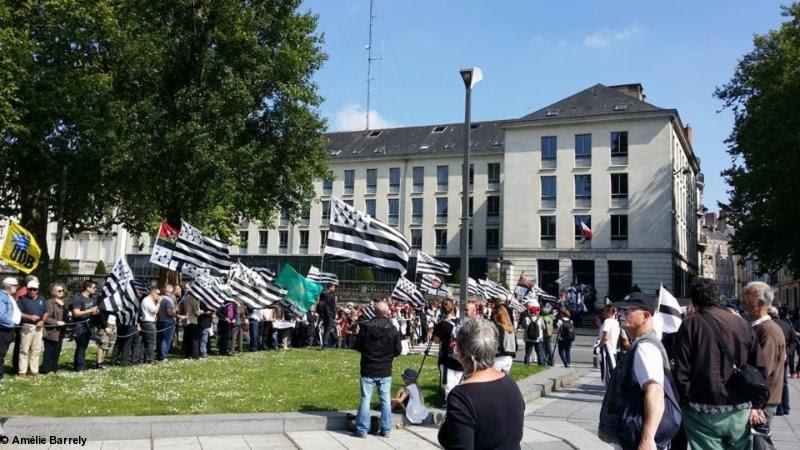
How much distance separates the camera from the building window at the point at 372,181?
222 ft

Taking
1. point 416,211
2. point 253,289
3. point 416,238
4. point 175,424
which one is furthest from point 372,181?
point 175,424

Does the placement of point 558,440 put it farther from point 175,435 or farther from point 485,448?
point 485,448

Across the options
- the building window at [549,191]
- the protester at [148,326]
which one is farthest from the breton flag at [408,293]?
the building window at [549,191]

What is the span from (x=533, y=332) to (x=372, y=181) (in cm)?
4996

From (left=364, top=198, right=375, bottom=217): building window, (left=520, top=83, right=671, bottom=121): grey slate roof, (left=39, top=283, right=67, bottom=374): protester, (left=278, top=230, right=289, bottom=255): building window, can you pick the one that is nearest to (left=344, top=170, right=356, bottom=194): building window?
(left=364, top=198, right=375, bottom=217): building window

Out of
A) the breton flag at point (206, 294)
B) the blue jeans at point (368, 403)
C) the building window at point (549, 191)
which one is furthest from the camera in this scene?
the building window at point (549, 191)

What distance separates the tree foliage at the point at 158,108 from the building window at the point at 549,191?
3106 cm

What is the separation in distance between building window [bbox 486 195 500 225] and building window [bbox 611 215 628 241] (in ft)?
40.9

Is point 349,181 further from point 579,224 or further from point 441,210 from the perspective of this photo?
point 579,224

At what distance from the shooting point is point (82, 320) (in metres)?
14.2

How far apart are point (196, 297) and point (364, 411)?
963 cm

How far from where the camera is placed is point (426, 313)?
29.5m

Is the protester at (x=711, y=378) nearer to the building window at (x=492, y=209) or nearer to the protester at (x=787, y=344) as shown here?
the protester at (x=787, y=344)

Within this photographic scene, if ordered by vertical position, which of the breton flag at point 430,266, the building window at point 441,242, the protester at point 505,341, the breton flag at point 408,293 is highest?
the building window at point 441,242
